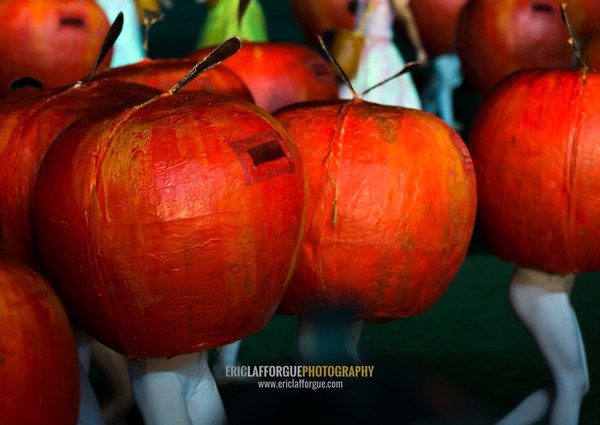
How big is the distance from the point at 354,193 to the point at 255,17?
1.20 metres

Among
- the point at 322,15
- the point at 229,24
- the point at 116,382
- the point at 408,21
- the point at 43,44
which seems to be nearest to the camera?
the point at 116,382

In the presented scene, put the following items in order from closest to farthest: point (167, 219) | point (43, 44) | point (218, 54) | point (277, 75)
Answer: point (167, 219), point (218, 54), point (277, 75), point (43, 44)

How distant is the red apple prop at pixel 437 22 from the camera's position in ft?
13.4

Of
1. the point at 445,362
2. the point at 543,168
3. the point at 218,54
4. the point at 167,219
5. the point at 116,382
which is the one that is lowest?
the point at 445,362

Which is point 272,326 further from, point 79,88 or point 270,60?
A: point 79,88

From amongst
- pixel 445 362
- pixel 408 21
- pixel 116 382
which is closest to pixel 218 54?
pixel 116 382

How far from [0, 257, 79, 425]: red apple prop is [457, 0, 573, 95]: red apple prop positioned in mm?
1872

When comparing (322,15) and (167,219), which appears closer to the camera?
(167,219)

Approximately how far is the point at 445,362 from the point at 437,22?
6.60 feet

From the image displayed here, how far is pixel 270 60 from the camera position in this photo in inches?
89.9

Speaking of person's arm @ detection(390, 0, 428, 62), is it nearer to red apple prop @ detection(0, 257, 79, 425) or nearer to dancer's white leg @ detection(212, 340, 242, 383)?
dancer's white leg @ detection(212, 340, 242, 383)

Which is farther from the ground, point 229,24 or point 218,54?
point 218,54

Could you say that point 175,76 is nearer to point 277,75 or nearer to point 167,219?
point 277,75

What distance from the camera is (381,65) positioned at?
126 inches
